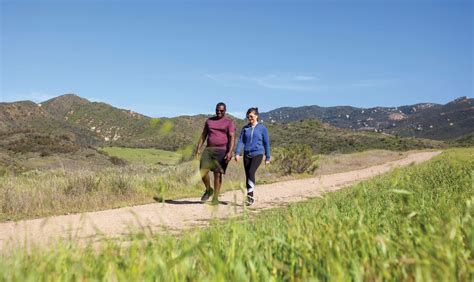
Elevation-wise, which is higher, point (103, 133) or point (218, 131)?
point (103, 133)

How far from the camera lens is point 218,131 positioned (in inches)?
461

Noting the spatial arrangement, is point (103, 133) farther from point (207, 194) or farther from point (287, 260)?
point (287, 260)

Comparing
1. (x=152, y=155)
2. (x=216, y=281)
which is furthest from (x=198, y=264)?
(x=152, y=155)

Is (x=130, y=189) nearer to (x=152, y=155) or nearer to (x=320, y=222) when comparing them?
(x=320, y=222)

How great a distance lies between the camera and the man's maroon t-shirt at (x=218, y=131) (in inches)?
459

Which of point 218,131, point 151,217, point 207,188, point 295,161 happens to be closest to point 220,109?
point 218,131

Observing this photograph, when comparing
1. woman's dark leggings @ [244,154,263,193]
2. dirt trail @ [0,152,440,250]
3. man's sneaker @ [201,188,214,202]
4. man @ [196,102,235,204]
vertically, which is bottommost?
dirt trail @ [0,152,440,250]

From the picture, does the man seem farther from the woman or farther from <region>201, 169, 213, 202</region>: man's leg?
the woman

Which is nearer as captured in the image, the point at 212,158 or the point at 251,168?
the point at 212,158

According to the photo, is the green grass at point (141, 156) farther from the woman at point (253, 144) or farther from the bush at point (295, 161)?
the woman at point (253, 144)

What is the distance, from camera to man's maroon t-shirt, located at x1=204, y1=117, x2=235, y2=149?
459 inches

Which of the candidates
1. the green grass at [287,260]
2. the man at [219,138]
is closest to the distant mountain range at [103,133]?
the man at [219,138]

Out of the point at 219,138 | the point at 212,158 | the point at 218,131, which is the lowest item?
the point at 212,158

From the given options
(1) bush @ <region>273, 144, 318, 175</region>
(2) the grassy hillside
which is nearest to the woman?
(1) bush @ <region>273, 144, 318, 175</region>
